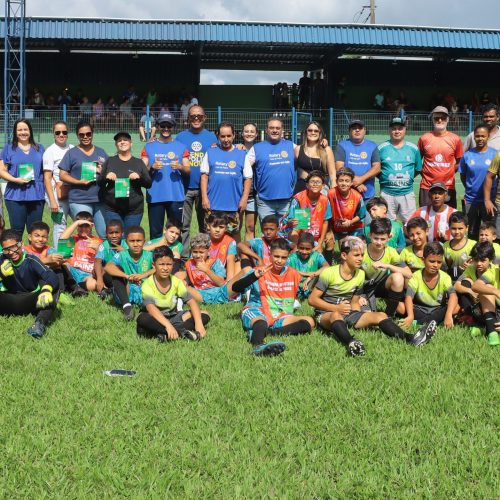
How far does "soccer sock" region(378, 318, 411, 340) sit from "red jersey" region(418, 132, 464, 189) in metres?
3.36

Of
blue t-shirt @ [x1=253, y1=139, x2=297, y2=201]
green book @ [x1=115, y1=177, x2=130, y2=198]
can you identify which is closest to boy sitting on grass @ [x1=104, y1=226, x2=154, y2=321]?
green book @ [x1=115, y1=177, x2=130, y2=198]

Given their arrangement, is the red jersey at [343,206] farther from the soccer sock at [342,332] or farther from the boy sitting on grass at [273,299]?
the soccer sock at [342,332]

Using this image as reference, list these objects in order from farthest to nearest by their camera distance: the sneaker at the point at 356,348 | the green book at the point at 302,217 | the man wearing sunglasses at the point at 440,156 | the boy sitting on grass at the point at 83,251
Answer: the man wearing sunglasses at the point at 440,156, the boy sitting on grass at the point at 83,251, the green book at the point at 302,217, the sneaker at the point at 356,348

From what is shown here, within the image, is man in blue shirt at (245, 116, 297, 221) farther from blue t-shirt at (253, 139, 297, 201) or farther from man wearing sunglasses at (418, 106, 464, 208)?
man wearing sunglasses at (418, 106, 464, 208)

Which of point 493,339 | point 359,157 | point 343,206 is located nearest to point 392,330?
point 493,339

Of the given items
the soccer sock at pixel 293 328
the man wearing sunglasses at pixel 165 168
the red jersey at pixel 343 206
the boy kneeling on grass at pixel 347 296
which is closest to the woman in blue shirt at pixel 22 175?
the man wearing sunglasses at pixel 165 168

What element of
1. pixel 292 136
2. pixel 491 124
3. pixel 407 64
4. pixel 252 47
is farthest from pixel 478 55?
pixel 491 124

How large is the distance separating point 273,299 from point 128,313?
5.49 feet

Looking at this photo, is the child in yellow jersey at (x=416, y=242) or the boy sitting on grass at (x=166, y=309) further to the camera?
the child in yellow jersey at (x=416, y=242)

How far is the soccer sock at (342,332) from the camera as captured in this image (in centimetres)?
611

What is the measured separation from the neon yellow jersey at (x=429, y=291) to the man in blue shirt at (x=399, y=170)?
2.21m

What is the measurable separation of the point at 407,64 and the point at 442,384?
30675mm

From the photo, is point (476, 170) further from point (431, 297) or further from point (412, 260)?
point (431, 297)

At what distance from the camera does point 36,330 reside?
657cm
